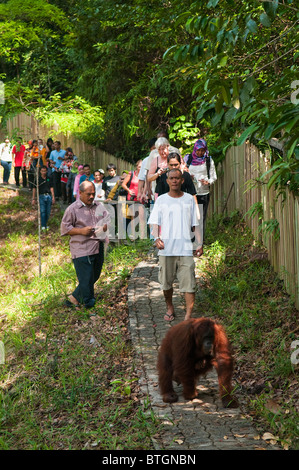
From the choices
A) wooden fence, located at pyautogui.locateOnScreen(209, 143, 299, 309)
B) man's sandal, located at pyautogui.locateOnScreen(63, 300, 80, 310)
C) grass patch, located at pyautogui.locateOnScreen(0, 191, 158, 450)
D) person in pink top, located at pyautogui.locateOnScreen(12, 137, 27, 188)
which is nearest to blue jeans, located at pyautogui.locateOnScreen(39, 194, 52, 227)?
grass patch, located at pyautogui.locateOnScreen(0, 191, 158, 450)

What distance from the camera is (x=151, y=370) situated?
7.15m

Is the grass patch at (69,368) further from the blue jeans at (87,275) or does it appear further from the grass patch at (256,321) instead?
the grass patch at (256,321)

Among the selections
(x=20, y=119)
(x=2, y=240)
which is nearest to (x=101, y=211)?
(x=2, y=240)

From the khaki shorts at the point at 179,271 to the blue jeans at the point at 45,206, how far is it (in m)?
8.72

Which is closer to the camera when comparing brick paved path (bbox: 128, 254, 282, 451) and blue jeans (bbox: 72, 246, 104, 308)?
brick paved path (bbox: 128, 254, 282, 451)

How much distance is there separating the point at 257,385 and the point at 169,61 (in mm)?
10794

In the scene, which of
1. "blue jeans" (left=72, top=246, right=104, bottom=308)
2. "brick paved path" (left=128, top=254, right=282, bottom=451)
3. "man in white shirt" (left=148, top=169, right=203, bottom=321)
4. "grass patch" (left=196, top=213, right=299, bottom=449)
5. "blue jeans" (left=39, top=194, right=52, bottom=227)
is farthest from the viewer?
"blue jeans" (left=39, top=194, right=52, bottom=227)

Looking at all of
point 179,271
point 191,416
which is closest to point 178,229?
point 179,271

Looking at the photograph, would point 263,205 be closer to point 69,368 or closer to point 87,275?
point 87,275

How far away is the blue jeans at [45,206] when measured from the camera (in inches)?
642

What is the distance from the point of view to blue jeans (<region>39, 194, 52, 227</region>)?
16297mm

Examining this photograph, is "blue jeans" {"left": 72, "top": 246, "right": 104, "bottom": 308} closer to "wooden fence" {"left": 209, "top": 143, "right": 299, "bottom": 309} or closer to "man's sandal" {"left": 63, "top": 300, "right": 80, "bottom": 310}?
"man's sandal" {"left": 63, "top": 300, "right": 80, "bottom": 310}

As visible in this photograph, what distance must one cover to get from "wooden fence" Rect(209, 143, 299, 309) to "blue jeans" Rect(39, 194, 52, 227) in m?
4.16

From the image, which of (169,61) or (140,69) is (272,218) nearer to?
(169,61)
